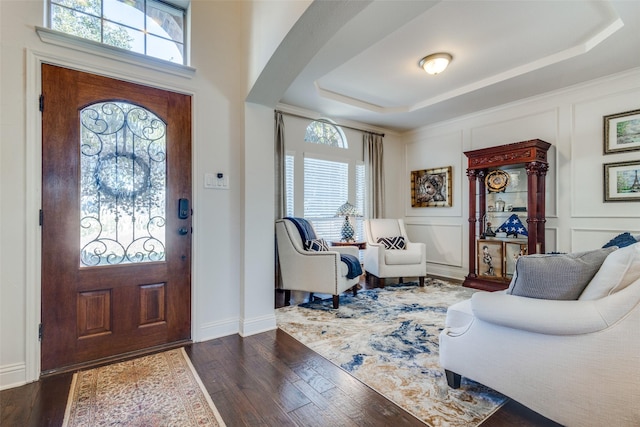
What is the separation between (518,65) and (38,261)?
4.76 m

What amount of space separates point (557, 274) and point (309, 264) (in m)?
2.31

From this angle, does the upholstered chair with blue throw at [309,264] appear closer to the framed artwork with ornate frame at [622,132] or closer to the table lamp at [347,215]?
the table lamp at [347,215]

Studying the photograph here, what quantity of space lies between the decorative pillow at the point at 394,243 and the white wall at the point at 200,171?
7.46ft

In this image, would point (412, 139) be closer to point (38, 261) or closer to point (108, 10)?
point (108, 10)

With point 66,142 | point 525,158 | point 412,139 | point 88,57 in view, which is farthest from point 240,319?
point 412,139

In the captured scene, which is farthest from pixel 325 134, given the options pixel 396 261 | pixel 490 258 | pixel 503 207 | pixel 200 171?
pixel 490 258

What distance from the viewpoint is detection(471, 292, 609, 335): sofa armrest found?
1206mm

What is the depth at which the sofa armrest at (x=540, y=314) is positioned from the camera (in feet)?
3.96

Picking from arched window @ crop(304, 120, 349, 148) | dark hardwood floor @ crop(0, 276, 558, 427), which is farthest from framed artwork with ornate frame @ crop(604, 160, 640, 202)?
arched window @ crop(304, 120, 349, 148)

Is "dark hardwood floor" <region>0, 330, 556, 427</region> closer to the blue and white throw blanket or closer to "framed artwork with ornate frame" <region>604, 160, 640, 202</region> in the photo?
the blue and white throw blanket

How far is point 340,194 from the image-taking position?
15.8 feet

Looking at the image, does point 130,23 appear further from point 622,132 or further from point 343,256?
point 622,132

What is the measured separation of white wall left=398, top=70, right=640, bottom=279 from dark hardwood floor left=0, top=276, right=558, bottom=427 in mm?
3019

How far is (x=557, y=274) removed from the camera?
1361mm
